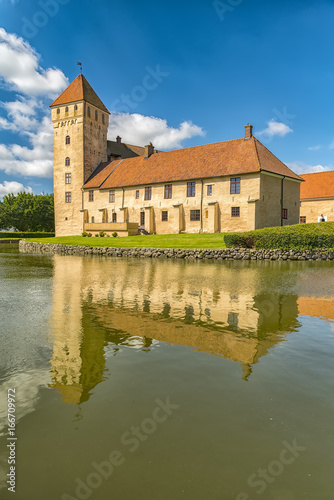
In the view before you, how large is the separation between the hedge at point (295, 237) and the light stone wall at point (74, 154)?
3149 centimetres

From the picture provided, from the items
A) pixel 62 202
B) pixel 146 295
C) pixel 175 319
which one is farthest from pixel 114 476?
pixel 62 202

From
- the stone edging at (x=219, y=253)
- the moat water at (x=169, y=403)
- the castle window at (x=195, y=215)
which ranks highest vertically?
the castle window at (x=195, y=215)

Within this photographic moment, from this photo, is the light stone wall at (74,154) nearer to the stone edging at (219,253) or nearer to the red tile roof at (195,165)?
the red tile roof at (195,165)

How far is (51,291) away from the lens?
12.5 meters

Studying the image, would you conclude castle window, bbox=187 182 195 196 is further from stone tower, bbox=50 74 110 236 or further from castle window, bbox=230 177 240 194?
stone tower, bbox=50 74 110 236

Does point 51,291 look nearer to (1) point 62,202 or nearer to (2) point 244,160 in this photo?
(2) point 244,160

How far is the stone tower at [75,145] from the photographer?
51.1 meters

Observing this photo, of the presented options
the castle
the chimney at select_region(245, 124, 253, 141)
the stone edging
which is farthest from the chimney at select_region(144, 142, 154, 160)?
the stone edging

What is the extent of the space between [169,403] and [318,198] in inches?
1935

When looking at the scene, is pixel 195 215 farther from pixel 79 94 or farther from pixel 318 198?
pixel 79 94

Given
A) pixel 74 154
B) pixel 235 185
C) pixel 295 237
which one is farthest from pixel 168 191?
pixel 295 237

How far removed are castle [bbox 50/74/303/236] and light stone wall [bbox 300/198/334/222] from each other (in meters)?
7.74

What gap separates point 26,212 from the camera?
73750 mm

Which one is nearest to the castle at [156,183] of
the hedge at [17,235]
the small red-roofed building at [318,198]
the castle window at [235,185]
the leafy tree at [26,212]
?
the castle window at [235,185]
